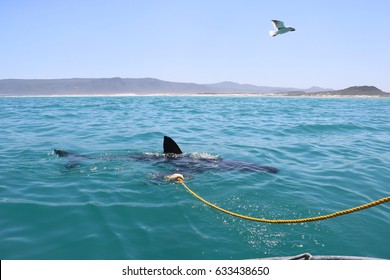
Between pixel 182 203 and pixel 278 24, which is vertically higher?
pixel 278 24

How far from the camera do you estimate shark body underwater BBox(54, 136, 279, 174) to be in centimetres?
891

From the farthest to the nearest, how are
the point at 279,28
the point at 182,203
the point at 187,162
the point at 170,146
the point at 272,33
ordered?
the point at 170,146 → the point at 187,162 → the point at 279,28 → the point at 272,33 → the point at 182,203

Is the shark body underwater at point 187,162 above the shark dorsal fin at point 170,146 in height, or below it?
below

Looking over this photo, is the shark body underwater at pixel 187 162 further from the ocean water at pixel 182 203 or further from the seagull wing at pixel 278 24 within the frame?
the seagull wing at pixel 278 24

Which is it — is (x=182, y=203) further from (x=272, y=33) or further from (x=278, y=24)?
(x=278, y=24)

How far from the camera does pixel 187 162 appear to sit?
938cm

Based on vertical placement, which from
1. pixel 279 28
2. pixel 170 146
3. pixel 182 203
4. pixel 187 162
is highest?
pixel 279 28

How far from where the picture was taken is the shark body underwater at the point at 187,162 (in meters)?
8.91

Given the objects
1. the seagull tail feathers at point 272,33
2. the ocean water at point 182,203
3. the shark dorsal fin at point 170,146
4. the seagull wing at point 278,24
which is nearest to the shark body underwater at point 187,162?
the shark dorsal fin at point 170,146

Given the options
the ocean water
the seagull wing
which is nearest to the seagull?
the seagull wing

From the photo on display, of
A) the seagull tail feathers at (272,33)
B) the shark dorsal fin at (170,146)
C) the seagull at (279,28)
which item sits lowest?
the shark dorsal fin at (170,146)

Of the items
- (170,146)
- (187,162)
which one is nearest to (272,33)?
(187,162)

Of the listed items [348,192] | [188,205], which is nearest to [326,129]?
[348,192]
